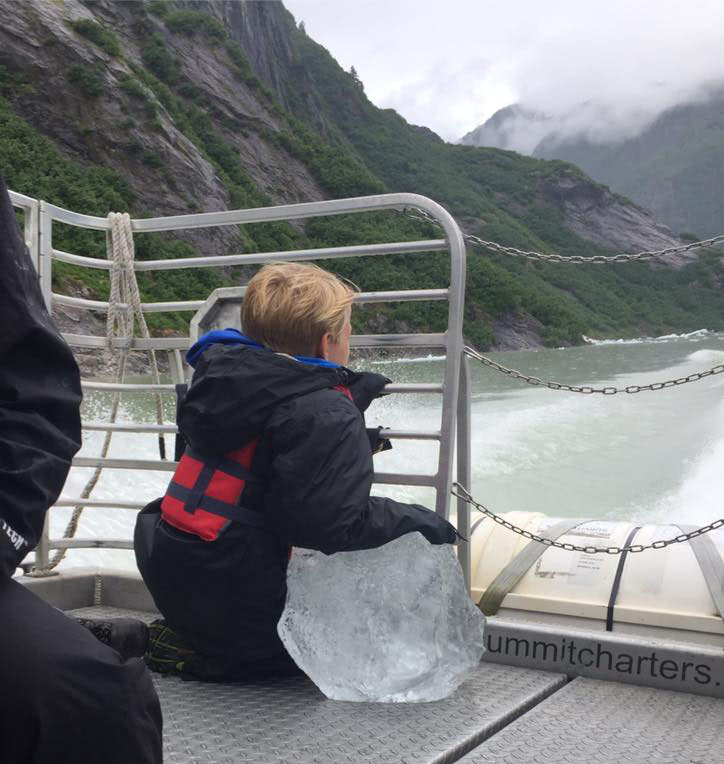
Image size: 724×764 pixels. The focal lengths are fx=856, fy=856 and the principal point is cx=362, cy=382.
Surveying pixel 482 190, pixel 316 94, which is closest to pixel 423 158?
pixel 482 190

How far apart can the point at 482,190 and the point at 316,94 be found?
2301 centimetres

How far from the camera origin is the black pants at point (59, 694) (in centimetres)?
87

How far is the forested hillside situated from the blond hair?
18.9 m

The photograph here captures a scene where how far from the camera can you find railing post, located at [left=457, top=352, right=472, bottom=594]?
2.28 meters

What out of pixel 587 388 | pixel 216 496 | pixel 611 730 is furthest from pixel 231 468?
pixel 587 388

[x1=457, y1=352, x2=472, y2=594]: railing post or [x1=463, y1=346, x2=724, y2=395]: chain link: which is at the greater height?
[x1=463, y1=346, x2=724, y2=395]: chain link

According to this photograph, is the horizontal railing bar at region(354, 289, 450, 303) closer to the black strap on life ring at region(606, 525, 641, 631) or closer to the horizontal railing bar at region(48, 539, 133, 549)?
the black strap on life ring at region(606, 525, 641, 631)

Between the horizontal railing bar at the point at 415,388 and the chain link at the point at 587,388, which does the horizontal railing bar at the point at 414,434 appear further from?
the chain link at the point at 587,388

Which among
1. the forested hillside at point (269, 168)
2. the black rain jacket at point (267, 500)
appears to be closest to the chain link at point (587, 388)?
the black rain jacket at point (267, 500)

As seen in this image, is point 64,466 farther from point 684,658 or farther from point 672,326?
point 672,326

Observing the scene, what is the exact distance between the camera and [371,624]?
1817 millimetres

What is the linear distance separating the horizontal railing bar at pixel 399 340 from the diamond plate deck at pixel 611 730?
889mm

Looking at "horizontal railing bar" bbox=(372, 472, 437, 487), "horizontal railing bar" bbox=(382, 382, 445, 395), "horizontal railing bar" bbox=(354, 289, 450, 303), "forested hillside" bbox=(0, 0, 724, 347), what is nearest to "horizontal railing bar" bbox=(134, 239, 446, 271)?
"horizontal railing bar" bbox=(354, 289, 450, 303)

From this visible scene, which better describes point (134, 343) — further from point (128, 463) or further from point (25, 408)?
point (25, 408)
